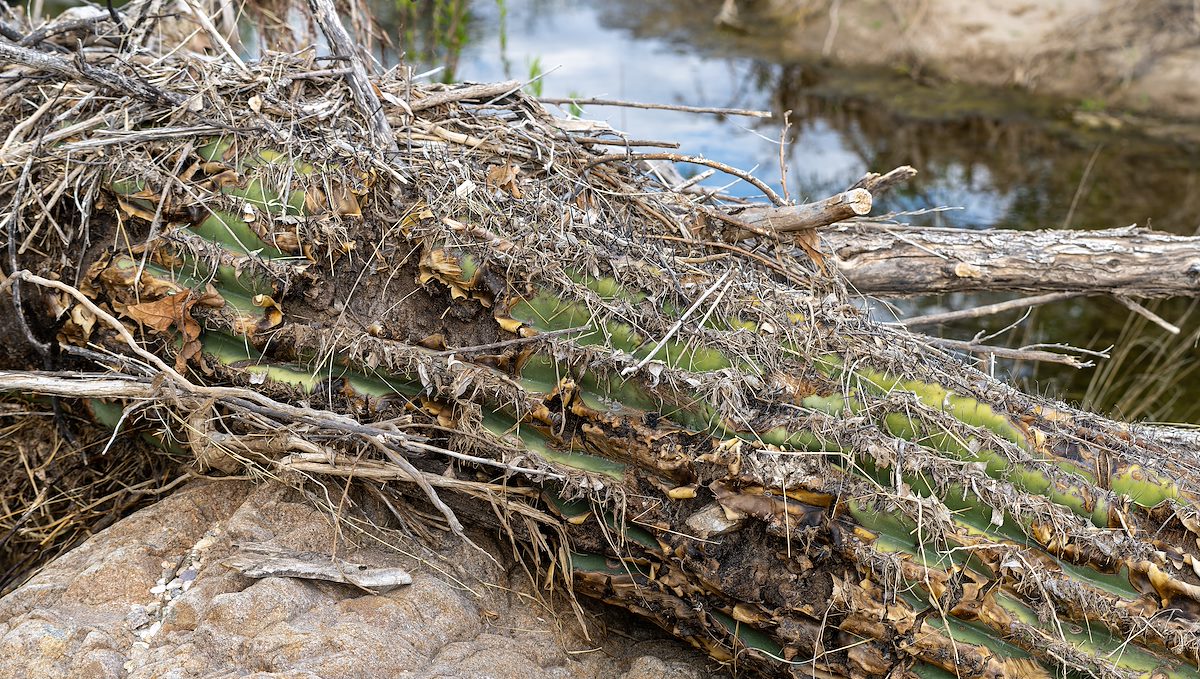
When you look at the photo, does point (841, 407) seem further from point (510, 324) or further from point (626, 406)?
point (510, 324)

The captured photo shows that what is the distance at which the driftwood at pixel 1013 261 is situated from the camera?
10.0 feet

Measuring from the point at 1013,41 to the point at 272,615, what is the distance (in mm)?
8924

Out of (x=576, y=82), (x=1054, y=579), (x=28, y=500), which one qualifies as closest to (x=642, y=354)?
(x=1054, y=579)

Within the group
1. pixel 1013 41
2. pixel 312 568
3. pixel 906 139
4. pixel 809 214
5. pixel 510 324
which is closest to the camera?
pixel 312 568

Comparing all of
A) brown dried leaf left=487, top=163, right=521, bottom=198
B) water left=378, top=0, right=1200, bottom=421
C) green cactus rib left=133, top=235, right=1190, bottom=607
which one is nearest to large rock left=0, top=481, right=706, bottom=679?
green cactus rib left=133, top=235, right=1190, bottom=607

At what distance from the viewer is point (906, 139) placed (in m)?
7.97

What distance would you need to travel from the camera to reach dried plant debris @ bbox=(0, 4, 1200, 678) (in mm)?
2031

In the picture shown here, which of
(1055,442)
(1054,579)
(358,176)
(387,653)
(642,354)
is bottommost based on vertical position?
(387,653)

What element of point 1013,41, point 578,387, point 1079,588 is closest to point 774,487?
point 578,387

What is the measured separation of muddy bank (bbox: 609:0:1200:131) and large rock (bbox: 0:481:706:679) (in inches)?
311

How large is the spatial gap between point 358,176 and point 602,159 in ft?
2.25

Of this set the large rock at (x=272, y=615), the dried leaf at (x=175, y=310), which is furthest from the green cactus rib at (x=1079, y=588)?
the dried leaf at (x=175, y=310)

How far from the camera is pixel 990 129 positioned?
8.25 m

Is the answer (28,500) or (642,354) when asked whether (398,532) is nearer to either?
(642,354)
